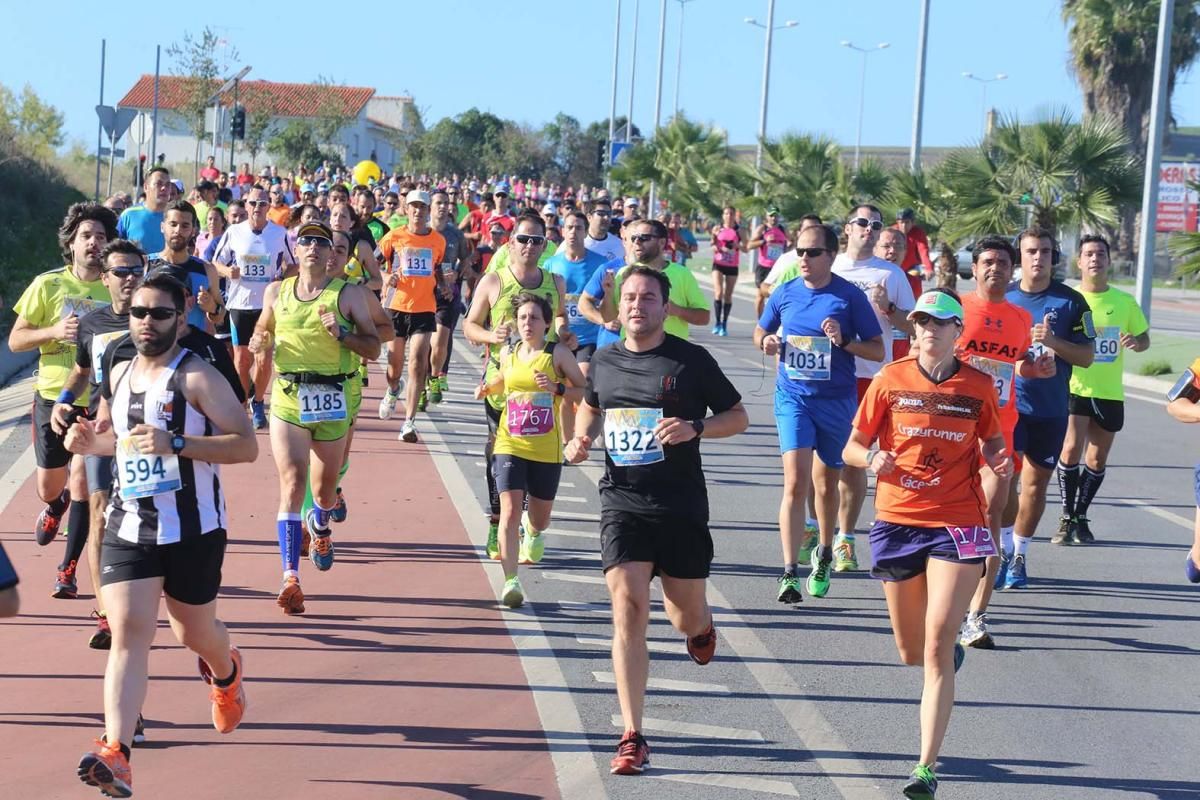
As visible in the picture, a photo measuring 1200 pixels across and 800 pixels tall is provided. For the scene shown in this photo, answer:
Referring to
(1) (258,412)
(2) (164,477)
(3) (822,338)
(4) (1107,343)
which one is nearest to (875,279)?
(3) (822,338)

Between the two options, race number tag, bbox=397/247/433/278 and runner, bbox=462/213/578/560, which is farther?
race number tag, bbox=397/247/433/278

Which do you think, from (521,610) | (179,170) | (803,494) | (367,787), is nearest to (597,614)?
(521,610)

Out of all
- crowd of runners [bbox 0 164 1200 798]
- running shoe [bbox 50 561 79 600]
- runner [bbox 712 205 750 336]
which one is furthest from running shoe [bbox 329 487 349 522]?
runner [bbox 712 205 750 336]

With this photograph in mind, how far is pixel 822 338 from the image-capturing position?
9688 millimetres

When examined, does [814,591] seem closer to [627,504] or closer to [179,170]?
[627,504]

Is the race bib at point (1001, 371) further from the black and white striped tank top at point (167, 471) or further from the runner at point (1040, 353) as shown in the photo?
the black and white striped tank top at point (167, 471)

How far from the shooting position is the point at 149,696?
7258 millimetres

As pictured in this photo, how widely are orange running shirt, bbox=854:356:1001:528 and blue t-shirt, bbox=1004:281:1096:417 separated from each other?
3.13 metres

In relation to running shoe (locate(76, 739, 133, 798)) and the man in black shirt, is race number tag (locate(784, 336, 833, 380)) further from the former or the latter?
running shoe (locate(76, 739, 133, 798))

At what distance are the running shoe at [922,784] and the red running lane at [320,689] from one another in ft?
4.19

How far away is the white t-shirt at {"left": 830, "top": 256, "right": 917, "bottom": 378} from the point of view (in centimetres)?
1059

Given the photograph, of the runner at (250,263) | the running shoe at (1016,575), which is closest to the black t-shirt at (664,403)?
the running shoe at (1016,575)

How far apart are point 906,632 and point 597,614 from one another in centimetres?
255

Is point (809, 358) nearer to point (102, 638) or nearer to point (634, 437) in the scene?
point (634, 437)
